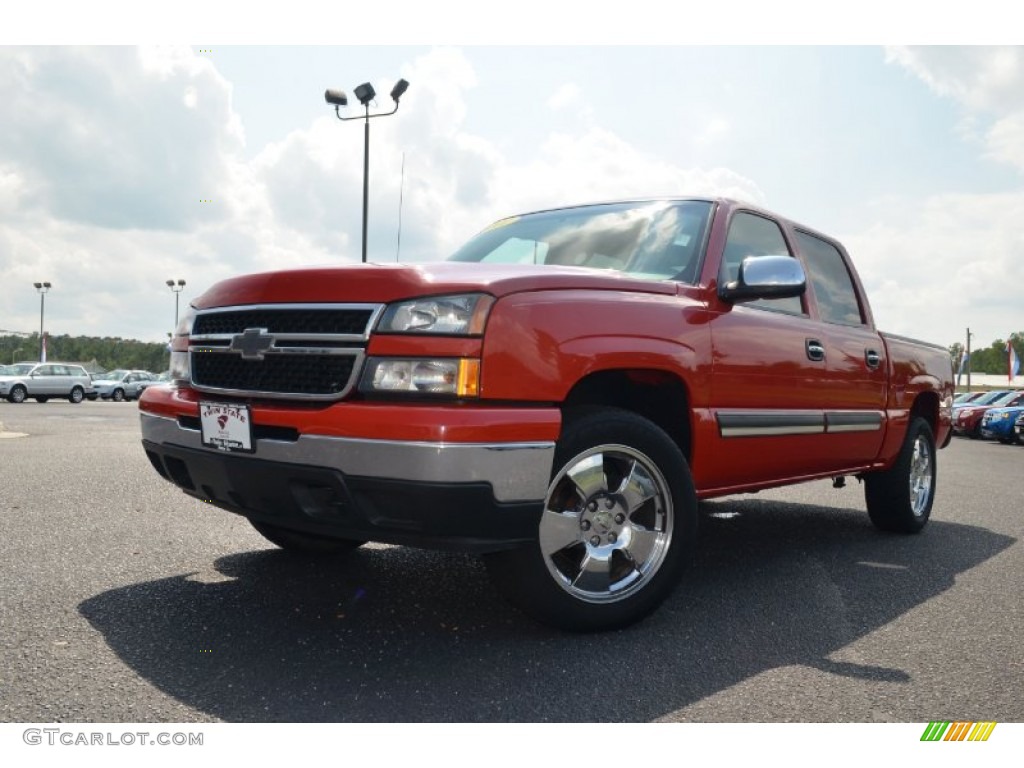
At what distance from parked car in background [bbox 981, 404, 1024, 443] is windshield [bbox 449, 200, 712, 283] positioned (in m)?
20.4

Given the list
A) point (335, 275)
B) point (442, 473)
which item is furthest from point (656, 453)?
point (335, 275)

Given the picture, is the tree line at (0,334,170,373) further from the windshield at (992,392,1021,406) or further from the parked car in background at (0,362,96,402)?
the windshield at (992,392,1021,406)

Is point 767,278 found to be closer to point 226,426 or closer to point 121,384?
point 226,426

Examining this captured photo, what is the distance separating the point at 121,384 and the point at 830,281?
39979mm

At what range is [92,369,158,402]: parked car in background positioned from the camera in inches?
1537

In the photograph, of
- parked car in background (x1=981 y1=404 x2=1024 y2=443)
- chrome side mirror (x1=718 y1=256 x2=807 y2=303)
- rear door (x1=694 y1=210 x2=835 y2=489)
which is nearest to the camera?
chrome side mirror (x1=718 y1=256 x2=807 y2=303)

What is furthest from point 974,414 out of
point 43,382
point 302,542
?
point 43,382

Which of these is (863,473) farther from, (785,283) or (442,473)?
(442,473)

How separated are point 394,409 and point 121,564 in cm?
217

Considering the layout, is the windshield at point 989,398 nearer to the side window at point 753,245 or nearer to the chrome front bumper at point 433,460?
the side window at point 753,245

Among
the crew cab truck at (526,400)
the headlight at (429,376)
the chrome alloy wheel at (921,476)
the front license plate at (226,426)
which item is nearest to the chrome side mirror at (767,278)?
the crew cab truck at (526,400)

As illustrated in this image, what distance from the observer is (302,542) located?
14.0 ft

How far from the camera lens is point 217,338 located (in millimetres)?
3330

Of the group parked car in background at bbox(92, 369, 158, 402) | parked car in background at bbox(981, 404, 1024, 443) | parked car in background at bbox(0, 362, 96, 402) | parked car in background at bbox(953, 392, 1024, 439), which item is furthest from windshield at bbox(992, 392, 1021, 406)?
parked car in background at bbox(92, 369, 158, 402)
